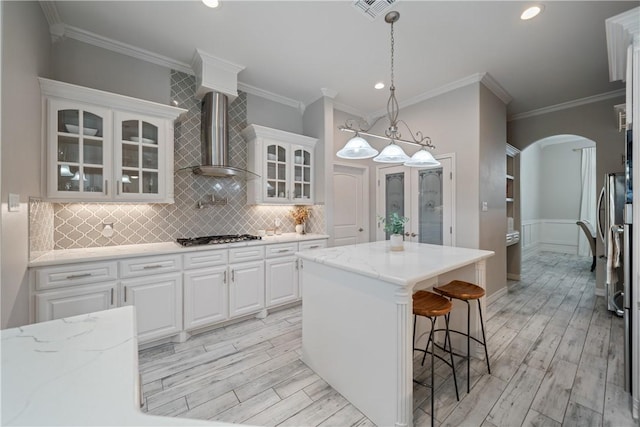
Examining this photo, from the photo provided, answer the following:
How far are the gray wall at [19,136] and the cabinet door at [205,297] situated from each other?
1.12 meters

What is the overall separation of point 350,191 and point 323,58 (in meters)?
2.23

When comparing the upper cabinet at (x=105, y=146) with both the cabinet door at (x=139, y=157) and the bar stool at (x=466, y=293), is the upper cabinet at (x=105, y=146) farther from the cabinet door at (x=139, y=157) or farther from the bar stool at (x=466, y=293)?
the bar stool at (x=466, y=293)

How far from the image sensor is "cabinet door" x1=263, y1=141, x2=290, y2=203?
11.5 ft

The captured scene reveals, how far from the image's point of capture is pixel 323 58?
2.99m

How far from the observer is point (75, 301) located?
83.4 inches

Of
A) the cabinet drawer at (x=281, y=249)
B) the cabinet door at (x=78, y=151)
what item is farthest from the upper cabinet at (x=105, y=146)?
the cabinet drawer at (x=281, y=249)

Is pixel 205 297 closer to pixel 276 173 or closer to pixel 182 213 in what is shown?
pixel 182 213

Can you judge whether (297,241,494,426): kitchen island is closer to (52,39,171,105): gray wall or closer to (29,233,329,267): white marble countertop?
(29,233,329,267): white marble countertop

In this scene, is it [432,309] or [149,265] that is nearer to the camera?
[432,309]

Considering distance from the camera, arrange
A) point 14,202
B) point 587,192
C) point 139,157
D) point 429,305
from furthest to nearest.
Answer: point 587,192
point 139,157
point 429,305
point 14,202

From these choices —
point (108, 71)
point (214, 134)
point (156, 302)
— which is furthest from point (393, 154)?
point (108, 71)

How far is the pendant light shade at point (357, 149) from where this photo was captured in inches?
86.0

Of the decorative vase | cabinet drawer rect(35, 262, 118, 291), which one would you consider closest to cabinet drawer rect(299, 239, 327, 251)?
the decorative vase

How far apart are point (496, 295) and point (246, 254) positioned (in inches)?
142
